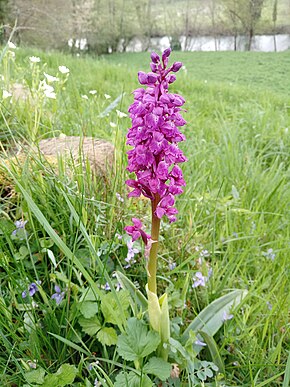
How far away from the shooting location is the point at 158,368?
0.98m

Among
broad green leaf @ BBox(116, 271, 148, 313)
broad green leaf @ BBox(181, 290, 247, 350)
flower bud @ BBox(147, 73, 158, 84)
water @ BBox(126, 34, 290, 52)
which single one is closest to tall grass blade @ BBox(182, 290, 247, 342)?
broad green leaf @ BBox(181, 290, 247, 350)

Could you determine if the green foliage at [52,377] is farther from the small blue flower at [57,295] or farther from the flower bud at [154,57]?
the flower bud at [154,57]

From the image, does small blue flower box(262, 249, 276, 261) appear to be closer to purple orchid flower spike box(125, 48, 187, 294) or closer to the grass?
the grass

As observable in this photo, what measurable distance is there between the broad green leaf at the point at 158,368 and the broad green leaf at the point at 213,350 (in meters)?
0.19

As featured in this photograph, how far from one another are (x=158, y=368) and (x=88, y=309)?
0.83ft

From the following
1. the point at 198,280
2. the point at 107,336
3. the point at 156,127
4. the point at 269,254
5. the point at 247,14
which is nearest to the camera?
the point at 156,127

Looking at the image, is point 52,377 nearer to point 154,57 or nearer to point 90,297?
point 90,297

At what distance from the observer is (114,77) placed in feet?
18.2

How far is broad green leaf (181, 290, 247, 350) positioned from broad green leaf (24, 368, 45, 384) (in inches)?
17.2

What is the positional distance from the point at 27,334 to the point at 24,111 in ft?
4.51

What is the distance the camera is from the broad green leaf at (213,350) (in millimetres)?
1146

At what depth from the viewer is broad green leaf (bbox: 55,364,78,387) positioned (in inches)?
36.5

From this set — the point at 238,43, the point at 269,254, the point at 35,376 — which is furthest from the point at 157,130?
the point at 238,43

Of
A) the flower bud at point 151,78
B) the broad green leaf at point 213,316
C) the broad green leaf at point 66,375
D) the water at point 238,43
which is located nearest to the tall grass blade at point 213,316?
the broad green leaf at point 213,316
